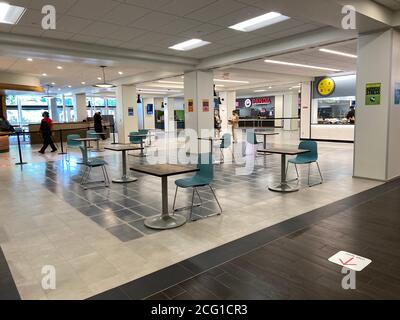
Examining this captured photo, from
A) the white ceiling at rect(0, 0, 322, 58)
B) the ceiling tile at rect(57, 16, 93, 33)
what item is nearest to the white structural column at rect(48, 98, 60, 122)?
the white ceiling at rect(0, 0, 322, 58)

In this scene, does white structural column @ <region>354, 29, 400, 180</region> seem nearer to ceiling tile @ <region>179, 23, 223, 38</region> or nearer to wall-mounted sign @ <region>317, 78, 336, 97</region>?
ceiling tile @ <region>179, 23, 223, 38</region>

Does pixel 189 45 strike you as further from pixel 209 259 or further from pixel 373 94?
pixel 209 259

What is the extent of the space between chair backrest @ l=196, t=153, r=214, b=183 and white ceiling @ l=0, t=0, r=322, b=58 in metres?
2.52

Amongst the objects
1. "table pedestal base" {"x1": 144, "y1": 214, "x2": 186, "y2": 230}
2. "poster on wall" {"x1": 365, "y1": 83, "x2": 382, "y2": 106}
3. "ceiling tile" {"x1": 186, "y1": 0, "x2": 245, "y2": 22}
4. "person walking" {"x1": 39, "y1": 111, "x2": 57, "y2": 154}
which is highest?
"ceiling tile" {"x1": 186, "y1": 0, "x2": 245, "y2": 22}

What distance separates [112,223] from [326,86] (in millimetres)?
12576

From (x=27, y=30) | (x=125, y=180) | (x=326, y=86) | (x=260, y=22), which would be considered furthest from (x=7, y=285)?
(x=326, y=86)

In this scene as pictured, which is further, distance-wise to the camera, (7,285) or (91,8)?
(91,8)

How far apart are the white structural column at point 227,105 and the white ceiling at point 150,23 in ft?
38.9

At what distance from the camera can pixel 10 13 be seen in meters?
5.32

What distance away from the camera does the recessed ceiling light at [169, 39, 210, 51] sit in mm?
7484

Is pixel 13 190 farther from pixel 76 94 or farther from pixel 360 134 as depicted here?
pixel 76 94

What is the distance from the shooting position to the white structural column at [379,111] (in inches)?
223

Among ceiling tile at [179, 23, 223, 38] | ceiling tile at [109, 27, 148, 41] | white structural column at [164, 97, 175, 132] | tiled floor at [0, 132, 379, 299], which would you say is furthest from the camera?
white structural column at [164, 97, 175, 132]

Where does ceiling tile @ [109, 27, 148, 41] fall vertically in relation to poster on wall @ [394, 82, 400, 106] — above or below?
above
